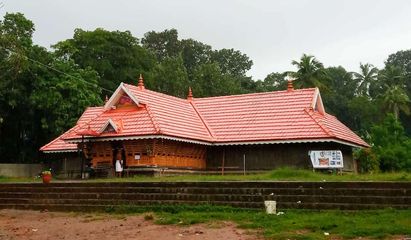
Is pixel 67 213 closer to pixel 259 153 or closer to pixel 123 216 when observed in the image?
pixel 123 216

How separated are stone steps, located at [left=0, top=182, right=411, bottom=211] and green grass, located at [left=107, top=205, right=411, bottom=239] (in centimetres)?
34

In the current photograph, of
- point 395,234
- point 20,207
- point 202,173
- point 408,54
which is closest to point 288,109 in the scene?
point 202,173

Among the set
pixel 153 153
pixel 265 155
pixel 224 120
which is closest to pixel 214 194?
pixel 153 153

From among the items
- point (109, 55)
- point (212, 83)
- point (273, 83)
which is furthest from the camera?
point (273, 83)

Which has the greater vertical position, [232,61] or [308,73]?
[232,61]

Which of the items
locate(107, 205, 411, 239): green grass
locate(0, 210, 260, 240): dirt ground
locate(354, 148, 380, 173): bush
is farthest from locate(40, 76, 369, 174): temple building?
locate(107, 205, 411, 239): green grass

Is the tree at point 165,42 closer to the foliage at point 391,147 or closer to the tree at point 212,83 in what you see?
the tree at point 212,83

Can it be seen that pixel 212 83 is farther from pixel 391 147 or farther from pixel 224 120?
pixel 224 120

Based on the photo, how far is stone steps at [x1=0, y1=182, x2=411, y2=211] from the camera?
1337cm

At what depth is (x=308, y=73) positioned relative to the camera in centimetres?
5041

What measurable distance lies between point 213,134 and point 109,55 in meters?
20.6

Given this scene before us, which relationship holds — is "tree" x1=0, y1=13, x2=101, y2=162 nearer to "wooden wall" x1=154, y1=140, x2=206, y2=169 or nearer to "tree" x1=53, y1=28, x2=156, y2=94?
"tree" x1=53, y1=28, x2=156, y2=94

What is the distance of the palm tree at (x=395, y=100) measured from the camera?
51562 millimetres

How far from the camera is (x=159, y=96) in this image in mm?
26312
